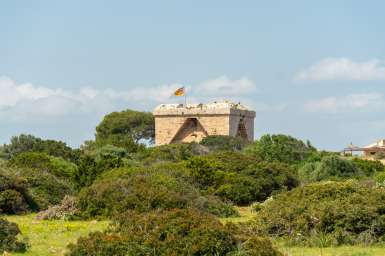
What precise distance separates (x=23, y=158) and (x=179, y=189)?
14.2 metres

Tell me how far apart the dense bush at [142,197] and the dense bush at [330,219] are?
3.15m

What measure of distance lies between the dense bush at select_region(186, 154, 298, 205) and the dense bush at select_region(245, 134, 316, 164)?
13.6 metres

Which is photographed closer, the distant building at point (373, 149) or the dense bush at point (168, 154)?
the dense bush at point (168, 154)

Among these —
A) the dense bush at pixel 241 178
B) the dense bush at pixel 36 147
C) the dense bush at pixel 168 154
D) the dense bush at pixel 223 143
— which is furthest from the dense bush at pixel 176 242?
the dense bush at pixel 223 143

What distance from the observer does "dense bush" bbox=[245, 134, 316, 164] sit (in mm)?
47506

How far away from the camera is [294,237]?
1672 centimetres

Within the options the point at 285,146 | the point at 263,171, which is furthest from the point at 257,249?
the point at 285,146

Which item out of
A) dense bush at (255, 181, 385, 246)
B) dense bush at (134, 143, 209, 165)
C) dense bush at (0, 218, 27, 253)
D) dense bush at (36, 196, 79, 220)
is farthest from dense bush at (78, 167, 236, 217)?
dense bush at (134, 143, 209, 165)

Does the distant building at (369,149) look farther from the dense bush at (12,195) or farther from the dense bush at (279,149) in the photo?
the dense bush at (12,195)

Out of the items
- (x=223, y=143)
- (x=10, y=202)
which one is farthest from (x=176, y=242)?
(x=223, y=143)

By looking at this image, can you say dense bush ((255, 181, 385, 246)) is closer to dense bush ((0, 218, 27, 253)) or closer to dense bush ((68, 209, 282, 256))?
dense bush ((68, 209, 282, 256))

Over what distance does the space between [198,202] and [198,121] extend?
134 ft

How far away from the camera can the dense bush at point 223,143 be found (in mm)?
55375

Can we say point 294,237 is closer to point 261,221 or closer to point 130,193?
point 261,221
